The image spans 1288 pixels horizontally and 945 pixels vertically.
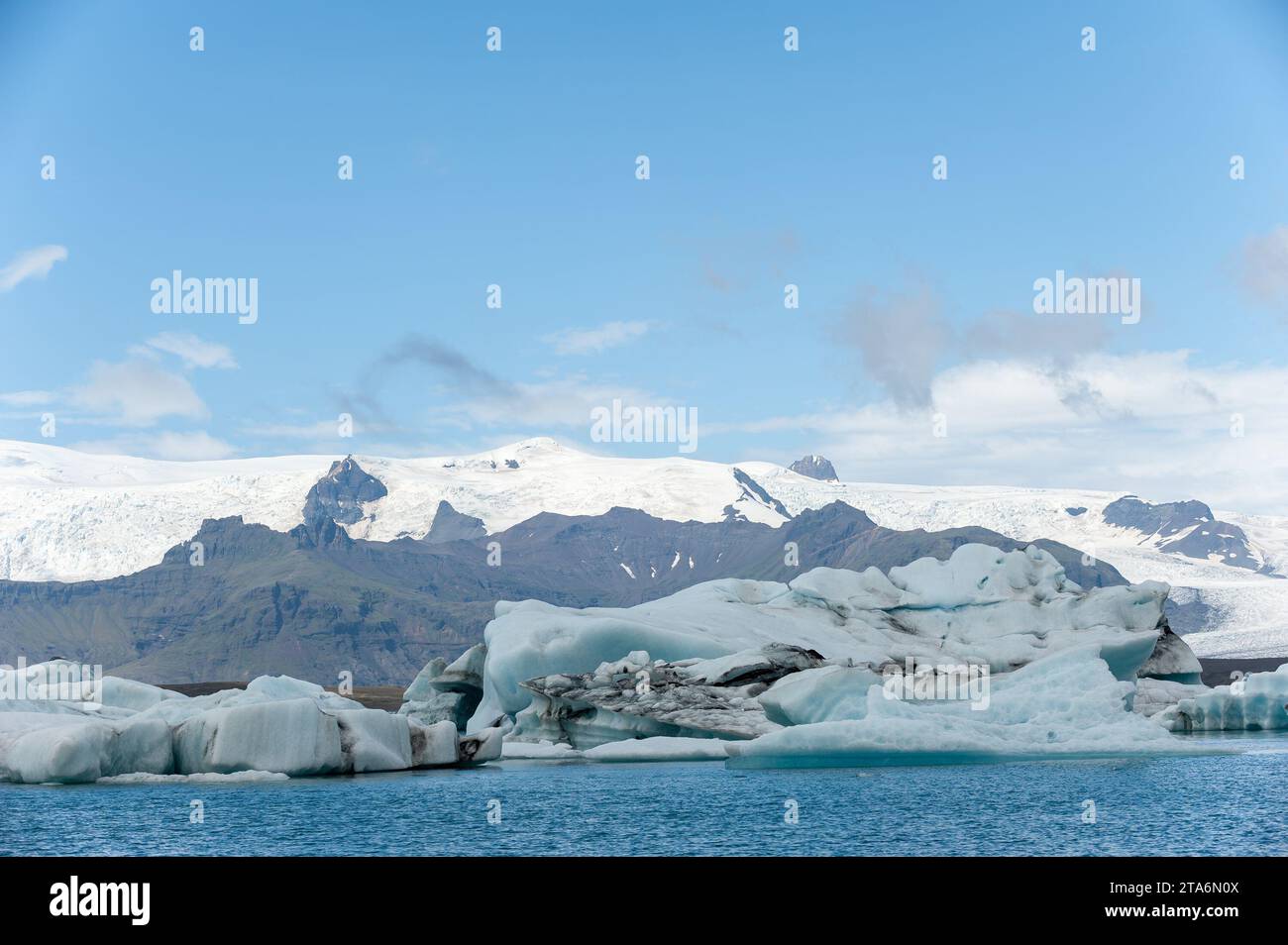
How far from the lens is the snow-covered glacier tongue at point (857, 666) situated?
1678 inches

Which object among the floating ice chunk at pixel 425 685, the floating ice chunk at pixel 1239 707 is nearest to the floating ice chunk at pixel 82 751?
the floating ice chunk at pixel 425 685

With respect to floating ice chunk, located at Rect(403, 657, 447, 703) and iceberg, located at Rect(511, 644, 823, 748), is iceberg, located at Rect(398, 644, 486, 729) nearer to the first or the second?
floating ice chunk, located at Rect(403, 657, 447, 703)

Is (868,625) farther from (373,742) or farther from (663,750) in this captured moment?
(373,742)

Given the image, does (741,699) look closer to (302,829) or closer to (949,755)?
(949,755)

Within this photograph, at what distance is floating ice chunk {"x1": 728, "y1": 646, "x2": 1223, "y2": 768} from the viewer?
133 feet

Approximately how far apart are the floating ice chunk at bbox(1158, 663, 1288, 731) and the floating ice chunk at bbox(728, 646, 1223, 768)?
14.1m

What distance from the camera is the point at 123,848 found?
29.1m

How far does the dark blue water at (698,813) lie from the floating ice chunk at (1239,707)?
659 inches

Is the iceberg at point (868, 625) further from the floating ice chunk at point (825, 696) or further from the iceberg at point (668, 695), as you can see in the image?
the floating ice chunk at point (825, 696)

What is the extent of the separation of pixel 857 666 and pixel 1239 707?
20.2 meters

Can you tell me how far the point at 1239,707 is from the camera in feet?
202

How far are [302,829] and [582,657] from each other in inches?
1016

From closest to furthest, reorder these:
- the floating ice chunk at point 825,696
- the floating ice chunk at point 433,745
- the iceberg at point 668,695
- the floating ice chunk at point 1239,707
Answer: the floating ice chunk at point 825,696 < the floating ice chunk at point 433,745 < the iceberg at point 668,695 < the floating ice chunk at point 1239,707

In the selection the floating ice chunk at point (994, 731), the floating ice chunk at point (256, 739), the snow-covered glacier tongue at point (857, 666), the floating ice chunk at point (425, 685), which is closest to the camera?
the floating ice chunk at point (994, 731)
